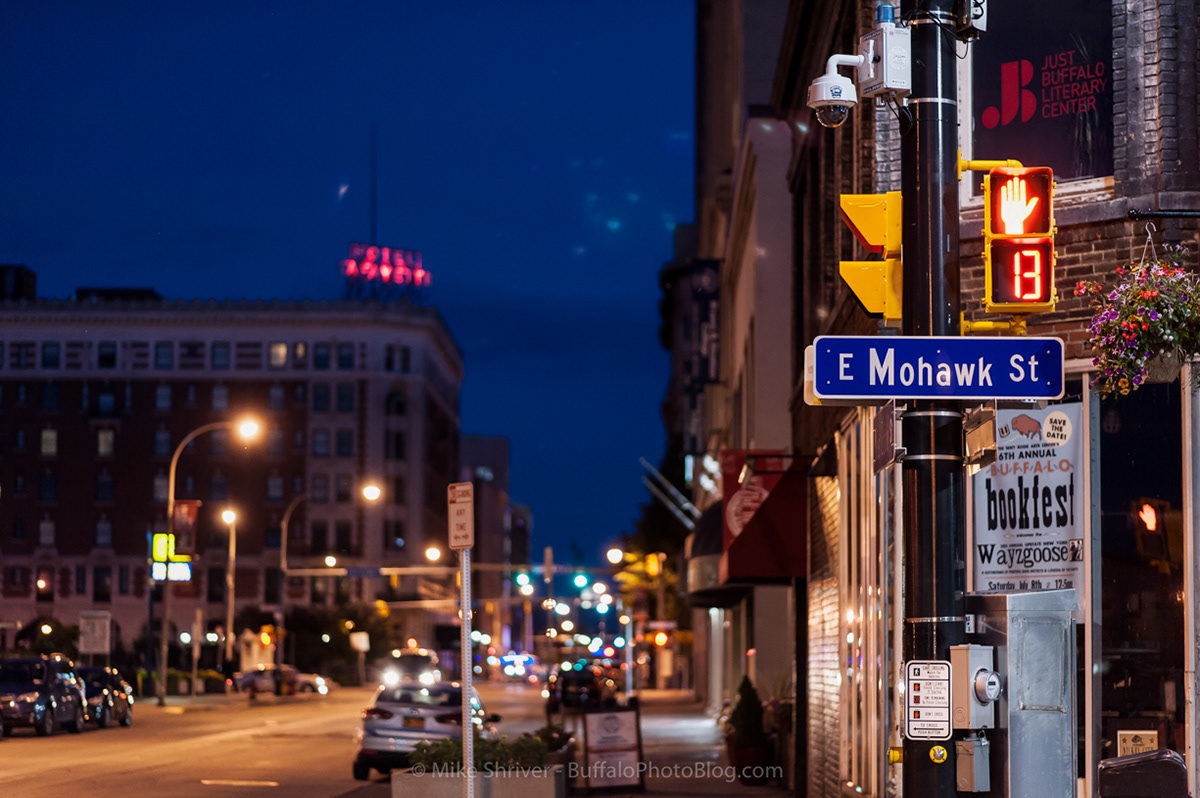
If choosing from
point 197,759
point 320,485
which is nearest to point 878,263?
point 197,759

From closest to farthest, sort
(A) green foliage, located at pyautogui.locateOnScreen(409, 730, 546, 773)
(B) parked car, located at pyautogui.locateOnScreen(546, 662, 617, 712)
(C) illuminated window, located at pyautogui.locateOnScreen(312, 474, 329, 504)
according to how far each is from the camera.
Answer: (A) green foliage, located at pyautogui.locateOnScreen(409, 730, 546, 773) < (B) parked car, located at pyautogui.locateOnScreen(546, 662, 617, 712) < (C) illuminated window, located at pyautogui.locateOnScreen(312, 474, 329, 504)

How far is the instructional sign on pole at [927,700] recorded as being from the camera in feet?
24.7

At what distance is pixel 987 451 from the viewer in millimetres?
7887

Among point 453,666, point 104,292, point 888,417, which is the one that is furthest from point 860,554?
point 453,666

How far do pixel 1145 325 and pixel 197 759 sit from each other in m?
20.9

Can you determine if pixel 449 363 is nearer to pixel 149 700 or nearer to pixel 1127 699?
pixel 149 700

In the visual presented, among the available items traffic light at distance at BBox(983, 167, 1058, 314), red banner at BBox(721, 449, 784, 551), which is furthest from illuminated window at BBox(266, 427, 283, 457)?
traffic light at distance at BBox(983, 167, 1058, 314)

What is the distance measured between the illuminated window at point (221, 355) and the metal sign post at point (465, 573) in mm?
94190

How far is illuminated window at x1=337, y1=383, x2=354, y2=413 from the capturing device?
105m

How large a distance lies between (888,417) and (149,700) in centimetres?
5736

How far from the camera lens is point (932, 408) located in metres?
8.10

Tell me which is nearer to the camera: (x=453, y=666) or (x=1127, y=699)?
(x=1127, y=699)

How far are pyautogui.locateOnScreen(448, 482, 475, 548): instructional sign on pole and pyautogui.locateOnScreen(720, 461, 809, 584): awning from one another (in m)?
8.57

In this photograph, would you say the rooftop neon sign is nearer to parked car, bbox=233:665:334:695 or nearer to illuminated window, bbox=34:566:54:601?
illuminated window, bbox=34:566:54:601
